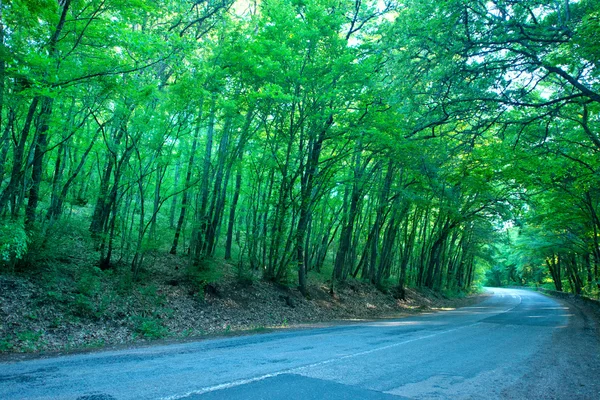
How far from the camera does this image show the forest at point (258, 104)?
26.8ft

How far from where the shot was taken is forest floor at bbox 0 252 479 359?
25.6 feet

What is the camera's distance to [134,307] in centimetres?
1016

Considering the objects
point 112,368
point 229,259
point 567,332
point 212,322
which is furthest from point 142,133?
point 567,332

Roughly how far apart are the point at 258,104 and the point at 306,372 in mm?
9580

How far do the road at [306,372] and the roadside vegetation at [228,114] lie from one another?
272 centimetres

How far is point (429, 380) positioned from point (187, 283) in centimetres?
894

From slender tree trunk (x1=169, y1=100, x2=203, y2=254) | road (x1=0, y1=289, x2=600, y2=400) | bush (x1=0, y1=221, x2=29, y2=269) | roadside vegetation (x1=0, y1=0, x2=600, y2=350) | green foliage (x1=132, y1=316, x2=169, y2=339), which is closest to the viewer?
road (x1=0, y1=289, x2=600, y2=400)

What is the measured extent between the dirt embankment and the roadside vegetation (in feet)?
0.25

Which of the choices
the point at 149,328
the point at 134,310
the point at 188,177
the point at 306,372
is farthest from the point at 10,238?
the point at 188,177

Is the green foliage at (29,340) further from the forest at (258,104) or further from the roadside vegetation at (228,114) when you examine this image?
the forest at (258,104)

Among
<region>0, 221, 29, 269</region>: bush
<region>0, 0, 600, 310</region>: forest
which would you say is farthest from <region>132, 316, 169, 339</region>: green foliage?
<region>0, 221, 29, 269</region>: bush

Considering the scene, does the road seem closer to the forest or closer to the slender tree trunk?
the forest

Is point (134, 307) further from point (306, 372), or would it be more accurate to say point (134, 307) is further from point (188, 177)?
point (306, 372)

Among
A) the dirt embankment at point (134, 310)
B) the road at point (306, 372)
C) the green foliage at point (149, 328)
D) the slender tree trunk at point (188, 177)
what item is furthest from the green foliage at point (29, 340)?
the slender tree trunk at point (188, 177)
